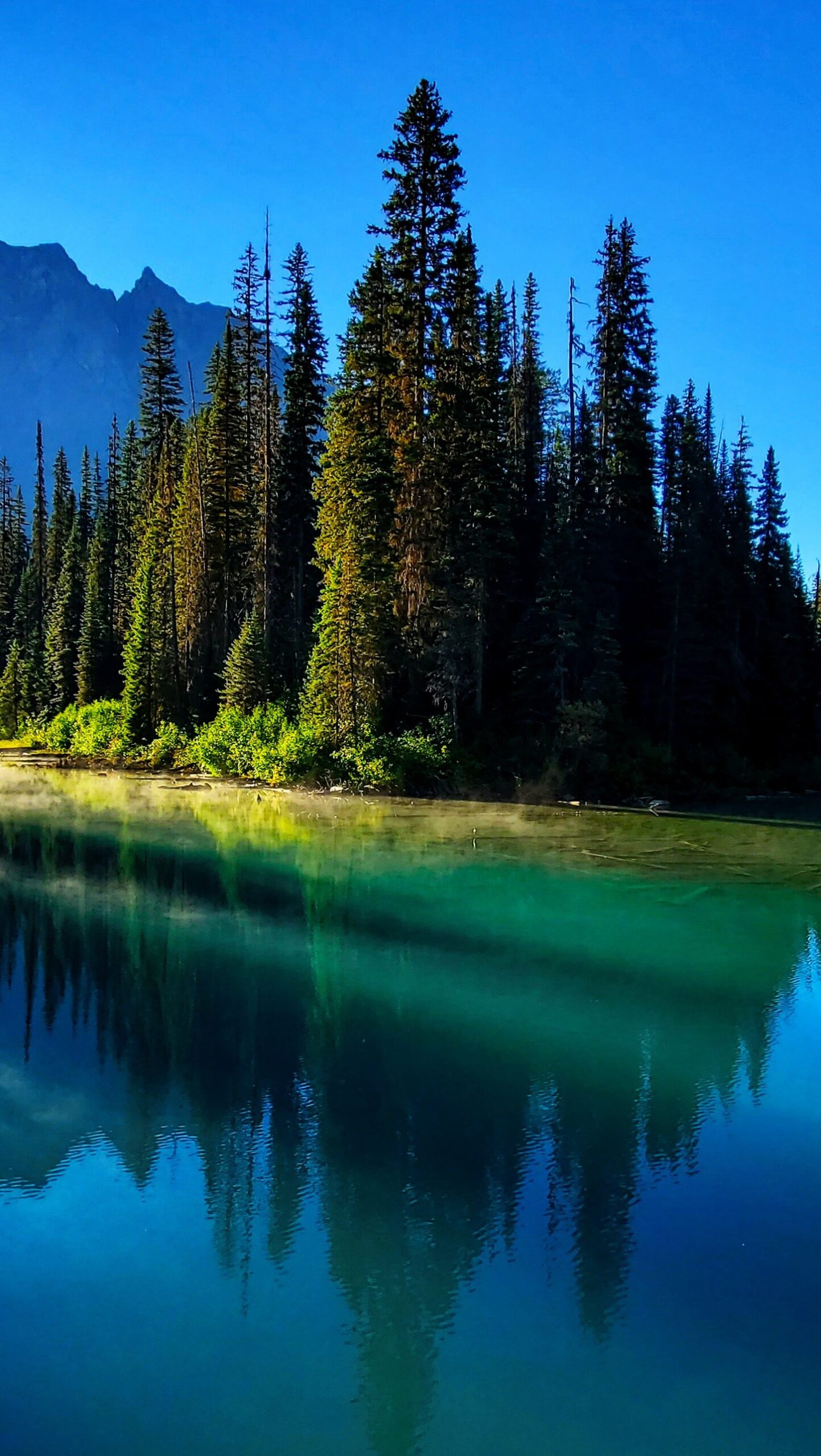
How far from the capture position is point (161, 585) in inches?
1829

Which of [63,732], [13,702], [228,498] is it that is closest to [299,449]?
[228,498]

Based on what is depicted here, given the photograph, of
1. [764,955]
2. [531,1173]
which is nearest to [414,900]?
[764,955]

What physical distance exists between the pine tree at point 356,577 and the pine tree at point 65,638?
2530 cm

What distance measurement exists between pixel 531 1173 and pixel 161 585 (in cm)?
4139

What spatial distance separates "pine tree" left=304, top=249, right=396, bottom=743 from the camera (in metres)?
32.6

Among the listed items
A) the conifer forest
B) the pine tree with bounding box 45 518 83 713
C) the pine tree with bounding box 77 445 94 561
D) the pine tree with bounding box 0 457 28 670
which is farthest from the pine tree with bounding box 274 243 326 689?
the pine tree with bounding box 0 457 28 670

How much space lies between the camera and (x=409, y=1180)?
26.6 feet

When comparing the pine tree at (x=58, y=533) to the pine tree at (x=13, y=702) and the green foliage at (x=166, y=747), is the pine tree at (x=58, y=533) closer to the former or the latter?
the pine tree at (x=13, y=702)

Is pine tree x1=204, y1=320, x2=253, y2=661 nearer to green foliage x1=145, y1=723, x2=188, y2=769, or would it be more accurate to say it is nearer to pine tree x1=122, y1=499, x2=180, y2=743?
pine tree x1=122, y1=499, x2=180, y2=743

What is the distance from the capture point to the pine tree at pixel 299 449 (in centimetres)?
4266

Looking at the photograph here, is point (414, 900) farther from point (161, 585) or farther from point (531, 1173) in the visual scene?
point (161, 585)

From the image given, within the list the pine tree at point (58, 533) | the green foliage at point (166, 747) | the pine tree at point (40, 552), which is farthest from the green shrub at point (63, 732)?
the pine tree at point (58, 533)

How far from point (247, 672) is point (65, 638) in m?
22.7

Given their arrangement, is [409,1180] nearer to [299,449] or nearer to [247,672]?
[247,672]
